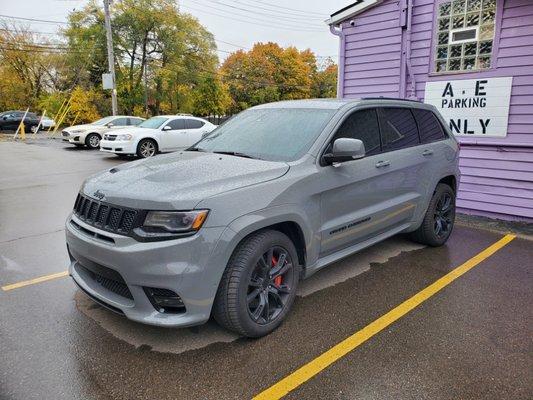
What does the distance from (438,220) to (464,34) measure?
12.0ft

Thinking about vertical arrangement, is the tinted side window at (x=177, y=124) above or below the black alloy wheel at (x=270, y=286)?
above

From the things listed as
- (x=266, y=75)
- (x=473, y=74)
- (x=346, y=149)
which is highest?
(x=266, y=75)

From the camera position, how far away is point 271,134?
12.7ft

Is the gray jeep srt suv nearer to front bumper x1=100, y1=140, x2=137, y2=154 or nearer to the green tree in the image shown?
front bumper x1=100, y1=140, x2=137, y2=154

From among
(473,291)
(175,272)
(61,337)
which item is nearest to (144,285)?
(175,272)

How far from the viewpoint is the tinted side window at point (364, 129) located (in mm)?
3848

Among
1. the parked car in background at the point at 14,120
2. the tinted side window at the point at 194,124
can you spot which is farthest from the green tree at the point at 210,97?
the tinted side window at the point at 194,124

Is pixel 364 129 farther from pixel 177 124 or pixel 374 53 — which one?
pixel 177 124

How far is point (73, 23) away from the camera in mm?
34844

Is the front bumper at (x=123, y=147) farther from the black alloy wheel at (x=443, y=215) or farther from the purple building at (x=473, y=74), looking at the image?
the black alloy wheel at (x=443, y=215)

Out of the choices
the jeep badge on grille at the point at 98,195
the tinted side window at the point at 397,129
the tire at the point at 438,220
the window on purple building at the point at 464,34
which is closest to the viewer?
the jeep badge on grille at the point at 98,195

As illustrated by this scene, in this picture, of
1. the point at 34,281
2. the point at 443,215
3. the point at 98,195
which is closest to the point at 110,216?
the point at 98,195

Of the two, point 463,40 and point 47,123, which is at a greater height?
point 463,40

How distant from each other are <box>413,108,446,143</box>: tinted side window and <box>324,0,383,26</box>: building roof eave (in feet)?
12.6
